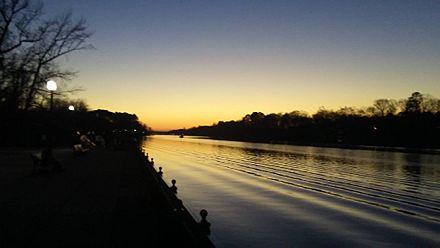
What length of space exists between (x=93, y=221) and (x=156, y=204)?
3.03m

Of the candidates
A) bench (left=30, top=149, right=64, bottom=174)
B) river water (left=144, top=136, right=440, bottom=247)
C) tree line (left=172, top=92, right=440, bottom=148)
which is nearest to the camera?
river water (left=144, top=136, right=440, bottom=247)

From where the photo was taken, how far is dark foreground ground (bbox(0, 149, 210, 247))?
9055 millimetres

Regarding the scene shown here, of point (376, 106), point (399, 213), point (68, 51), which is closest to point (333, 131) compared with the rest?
point (376, 106)

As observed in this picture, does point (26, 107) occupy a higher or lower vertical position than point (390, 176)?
higher

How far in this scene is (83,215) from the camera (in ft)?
37.7

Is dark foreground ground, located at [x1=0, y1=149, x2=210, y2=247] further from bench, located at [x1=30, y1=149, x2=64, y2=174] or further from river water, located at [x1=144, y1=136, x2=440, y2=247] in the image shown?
river water, located at [x1=144, y1=136, x2=440, y2=247]

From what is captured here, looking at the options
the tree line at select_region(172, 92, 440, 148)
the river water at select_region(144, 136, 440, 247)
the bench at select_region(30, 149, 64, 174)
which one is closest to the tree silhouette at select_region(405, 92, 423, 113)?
the tree line at select_region(172, 92, 440, 148)

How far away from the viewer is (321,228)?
58.2 feet

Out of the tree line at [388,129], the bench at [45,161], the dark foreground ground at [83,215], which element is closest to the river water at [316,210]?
the dark foreground ground at [83,215]

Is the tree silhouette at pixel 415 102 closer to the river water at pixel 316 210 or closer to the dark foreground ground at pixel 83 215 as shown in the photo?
the river water at pixel 316 210

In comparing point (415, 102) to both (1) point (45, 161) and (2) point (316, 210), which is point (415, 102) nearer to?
(2) point (316, 210)

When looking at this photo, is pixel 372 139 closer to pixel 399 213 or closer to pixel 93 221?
pixel 399 213

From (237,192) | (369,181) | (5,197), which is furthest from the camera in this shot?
(369,181)

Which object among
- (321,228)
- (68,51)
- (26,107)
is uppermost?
(68,51)
